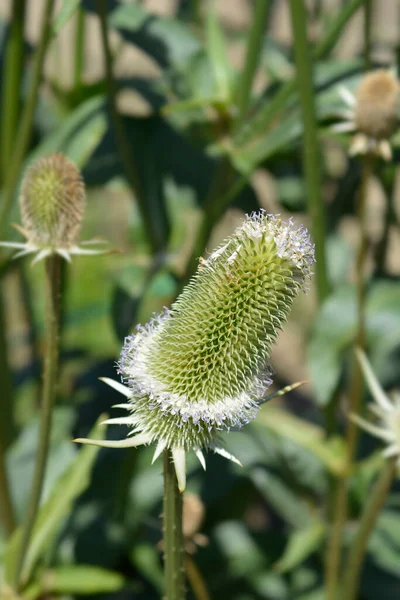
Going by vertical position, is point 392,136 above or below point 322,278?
above

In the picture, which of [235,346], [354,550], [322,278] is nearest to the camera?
[235,346]

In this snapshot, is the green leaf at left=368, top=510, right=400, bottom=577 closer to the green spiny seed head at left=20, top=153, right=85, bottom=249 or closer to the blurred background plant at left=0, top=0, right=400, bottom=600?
the blurred background plant at left=0, top=0, right=400, bottom=600

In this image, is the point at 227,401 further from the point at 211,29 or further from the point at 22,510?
the point at 211,29

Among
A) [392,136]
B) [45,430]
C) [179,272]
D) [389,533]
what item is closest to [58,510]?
[45,430]

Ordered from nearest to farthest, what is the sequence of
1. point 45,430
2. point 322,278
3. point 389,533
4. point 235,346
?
point 235,346 < point 45,430 < point 322,278 < point 389,533

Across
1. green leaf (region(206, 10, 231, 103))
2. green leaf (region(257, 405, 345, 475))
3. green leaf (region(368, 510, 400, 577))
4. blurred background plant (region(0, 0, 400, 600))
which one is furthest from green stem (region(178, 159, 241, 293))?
green leaf (region(368, 510, 400, 577))

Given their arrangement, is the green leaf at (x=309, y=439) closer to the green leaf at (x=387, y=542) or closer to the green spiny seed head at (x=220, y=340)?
the green leaf at (x=387, y=542)
